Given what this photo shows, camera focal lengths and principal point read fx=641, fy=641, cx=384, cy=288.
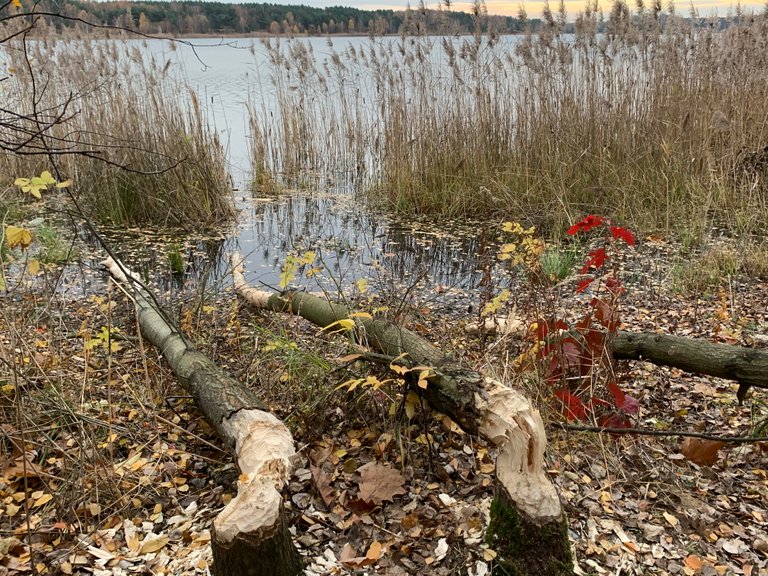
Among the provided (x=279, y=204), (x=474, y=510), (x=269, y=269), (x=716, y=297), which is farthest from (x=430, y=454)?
(x=279, y=204)

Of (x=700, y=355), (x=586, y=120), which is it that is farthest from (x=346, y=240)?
(x=700, y=355)

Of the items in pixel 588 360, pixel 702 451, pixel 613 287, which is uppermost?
pixel 613 287

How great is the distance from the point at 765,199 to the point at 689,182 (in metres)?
0.59

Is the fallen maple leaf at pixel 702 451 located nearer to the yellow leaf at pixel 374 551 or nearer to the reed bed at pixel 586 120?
the yellow leaf at pixel 374 551

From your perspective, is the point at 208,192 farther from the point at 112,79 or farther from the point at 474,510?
the point at 474,510

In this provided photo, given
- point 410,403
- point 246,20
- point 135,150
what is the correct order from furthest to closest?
point 246,20 → point 135,150 → point 410,403

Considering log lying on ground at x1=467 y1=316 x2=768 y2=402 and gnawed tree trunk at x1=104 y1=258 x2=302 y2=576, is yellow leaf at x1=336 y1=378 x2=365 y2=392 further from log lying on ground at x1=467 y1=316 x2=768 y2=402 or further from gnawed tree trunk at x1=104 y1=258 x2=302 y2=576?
log lying on ground at x1=467 y1=316 x2=768 y2=402

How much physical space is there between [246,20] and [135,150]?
342 centimetres

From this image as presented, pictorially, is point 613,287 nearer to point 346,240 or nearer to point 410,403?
point 410,403

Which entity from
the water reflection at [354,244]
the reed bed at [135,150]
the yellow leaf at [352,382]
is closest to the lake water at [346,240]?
the water reflection at [354,244]

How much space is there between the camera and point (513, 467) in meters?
1.74

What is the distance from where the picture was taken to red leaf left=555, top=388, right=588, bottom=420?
2324 millimetres

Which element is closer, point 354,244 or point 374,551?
point 374,551

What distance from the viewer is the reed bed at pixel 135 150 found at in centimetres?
575
